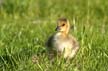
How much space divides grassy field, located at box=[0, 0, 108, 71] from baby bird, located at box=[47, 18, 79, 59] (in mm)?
91

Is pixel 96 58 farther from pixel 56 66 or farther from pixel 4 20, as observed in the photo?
pixel 4 20

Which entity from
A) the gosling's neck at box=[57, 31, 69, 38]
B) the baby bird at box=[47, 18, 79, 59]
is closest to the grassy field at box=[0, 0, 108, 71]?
the baby bird at box=[47, 18, 79, 59]

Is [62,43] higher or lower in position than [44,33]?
higher

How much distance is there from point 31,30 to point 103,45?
181cm

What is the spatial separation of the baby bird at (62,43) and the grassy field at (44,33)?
0.30 ft

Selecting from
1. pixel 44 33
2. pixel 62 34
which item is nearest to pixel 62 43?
pixel 62 34

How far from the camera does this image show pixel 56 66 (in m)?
5.59

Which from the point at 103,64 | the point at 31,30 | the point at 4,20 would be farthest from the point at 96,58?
the point at 4,20

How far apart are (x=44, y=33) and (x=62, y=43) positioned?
195 cm

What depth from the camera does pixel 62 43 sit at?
587 centimetres

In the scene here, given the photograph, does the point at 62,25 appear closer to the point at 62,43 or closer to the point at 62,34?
the point at 62,34

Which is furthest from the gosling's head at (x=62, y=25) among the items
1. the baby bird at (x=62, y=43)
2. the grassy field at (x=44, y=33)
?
the grassy field at (x=44, y=33)

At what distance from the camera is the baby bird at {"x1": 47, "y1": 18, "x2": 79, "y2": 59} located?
583cm

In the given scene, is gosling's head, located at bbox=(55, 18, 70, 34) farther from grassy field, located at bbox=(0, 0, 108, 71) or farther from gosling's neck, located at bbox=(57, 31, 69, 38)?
grassy field, located at bbox=(0, 0, 108, 71)
